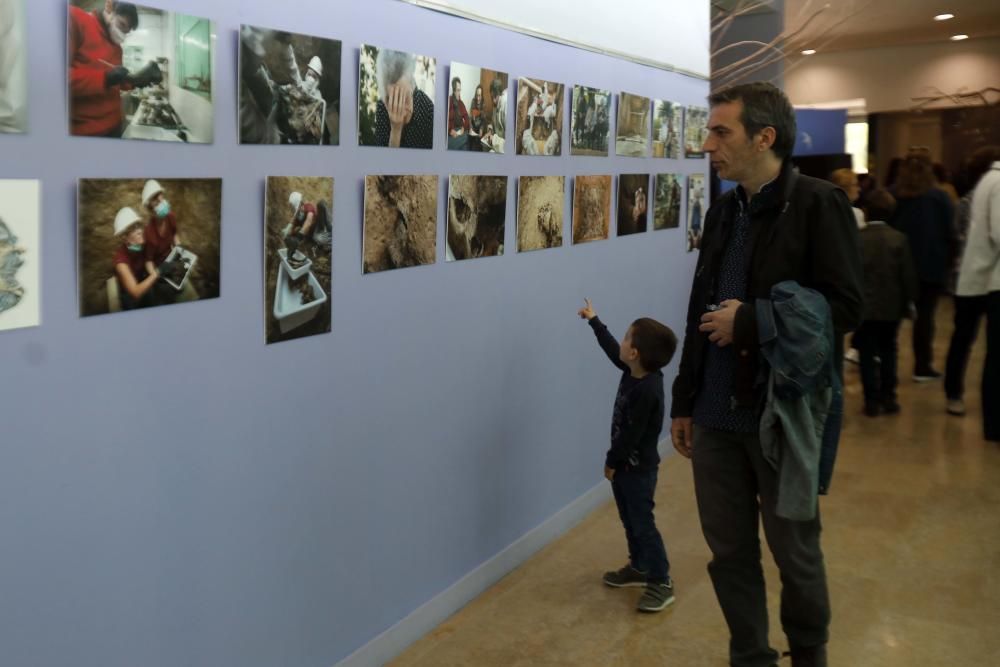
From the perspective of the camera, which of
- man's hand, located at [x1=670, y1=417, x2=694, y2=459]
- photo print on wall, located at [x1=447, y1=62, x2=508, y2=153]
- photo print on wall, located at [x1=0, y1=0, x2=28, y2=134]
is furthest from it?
photo print on wall, located at [x1=447, y1=62, x2=508, y2=153]

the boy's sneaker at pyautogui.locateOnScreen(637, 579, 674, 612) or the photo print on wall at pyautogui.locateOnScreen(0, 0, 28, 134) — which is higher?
the photo print on wall at pyautogui.locateOnScreen(0, 0, 28, 134)

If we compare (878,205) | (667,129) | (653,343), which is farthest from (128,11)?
(878,205)

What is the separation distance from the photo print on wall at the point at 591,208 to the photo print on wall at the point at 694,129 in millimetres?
1263

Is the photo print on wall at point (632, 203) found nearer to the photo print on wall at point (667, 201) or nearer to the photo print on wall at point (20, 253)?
the photo print on wall at point (667, 201)

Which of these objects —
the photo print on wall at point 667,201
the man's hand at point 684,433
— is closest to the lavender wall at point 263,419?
the man's hand at point 684,433

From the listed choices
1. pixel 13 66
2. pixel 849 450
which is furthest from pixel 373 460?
pixel 849 450

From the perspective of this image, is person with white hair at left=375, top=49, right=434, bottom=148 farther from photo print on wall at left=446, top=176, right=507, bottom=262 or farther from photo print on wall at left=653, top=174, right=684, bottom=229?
photo print on wall at left=653, top=174, right=684, bottom=229

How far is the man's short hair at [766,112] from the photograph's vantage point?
9.53 feet

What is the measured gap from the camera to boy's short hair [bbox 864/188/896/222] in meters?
7.85

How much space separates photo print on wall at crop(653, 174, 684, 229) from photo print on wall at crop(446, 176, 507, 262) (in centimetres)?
190

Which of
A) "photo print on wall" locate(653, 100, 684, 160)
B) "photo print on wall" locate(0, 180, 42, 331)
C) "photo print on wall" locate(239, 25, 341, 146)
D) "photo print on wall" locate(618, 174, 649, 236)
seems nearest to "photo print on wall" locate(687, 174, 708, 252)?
"photo print on wall" locate(653, 100, 684, 160)

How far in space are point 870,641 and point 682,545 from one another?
1.11 m

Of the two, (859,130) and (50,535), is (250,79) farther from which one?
(859,130)

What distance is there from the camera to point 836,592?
408cm
